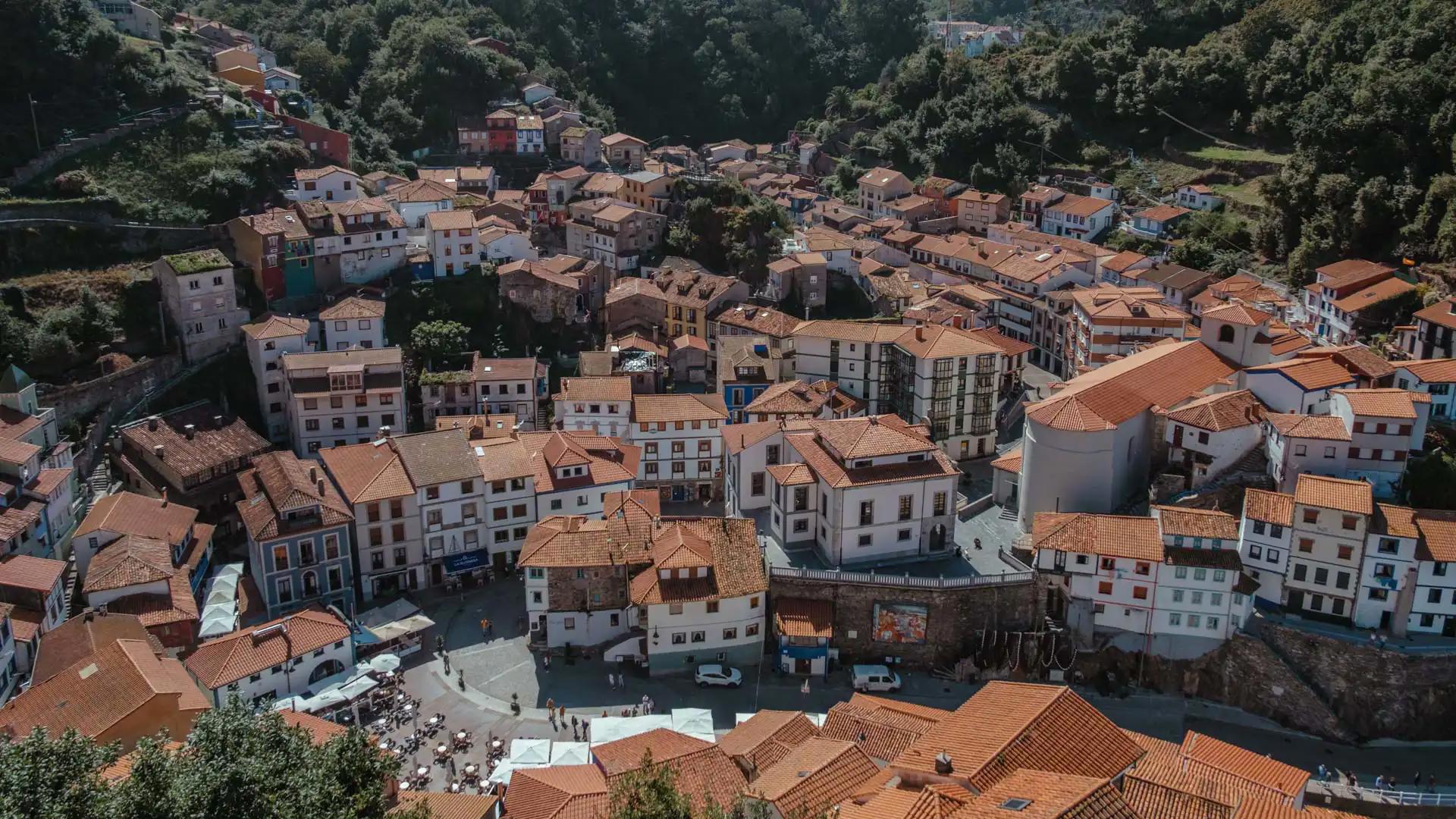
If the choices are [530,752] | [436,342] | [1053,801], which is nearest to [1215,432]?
[1053,801]

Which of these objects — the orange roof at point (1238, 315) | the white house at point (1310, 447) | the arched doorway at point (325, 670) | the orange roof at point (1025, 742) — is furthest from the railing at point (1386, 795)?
the arched doorway at point (325, 670)

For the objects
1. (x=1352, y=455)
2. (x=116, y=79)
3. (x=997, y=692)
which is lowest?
(x=997, y=692)

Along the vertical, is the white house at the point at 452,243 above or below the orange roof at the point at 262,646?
above

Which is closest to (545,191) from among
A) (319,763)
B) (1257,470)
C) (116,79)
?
(116,79)

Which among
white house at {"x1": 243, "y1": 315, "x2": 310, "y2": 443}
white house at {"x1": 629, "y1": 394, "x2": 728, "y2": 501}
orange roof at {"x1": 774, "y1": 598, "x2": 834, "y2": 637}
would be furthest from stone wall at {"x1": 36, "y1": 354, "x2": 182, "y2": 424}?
orange roof at {"x1": 774, "y1": 598, "x2": 834, "y2": 637}

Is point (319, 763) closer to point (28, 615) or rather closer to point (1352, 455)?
point (28, 615)

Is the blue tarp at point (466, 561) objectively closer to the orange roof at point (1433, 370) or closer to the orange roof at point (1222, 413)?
the orange roof at point (1222, 413)

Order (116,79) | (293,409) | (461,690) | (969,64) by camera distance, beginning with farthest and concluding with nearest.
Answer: (969,64) → (116,79) → (293,409) → (461,690)
